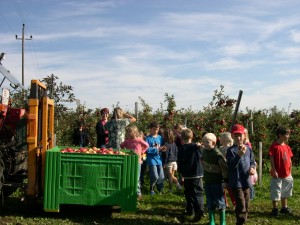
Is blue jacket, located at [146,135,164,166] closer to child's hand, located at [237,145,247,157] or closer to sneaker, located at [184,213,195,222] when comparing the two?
sneaker, located at [184,213,195,222]

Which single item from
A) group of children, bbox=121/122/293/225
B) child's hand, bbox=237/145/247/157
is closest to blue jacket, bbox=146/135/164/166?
group of children, bbox=121/122/293/225

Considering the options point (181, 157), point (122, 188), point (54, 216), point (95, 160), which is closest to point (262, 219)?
point (181, 157)

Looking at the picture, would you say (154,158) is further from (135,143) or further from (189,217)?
(189,217)

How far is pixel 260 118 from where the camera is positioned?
1527 centimetres

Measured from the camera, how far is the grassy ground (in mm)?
6594

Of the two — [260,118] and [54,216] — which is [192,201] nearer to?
[54,216]

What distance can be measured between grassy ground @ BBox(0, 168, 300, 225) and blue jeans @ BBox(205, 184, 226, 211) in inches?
19.7

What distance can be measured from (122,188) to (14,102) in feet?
22.6

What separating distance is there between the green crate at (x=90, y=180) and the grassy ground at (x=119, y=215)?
311mm

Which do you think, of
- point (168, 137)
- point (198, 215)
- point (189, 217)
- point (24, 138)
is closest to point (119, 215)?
point (189, 217)

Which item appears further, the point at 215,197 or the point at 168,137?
the point at 168,137

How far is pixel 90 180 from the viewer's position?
6500 millimetres

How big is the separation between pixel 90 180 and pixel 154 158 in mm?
2758

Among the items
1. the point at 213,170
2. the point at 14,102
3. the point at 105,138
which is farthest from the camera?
the point at 14,102
